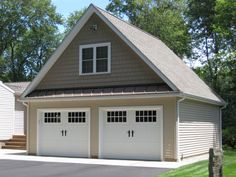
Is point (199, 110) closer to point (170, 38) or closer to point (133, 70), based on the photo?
point (133, 70)

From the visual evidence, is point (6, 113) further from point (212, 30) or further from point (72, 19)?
point (72, 19)

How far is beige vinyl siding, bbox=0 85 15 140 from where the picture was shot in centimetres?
2656

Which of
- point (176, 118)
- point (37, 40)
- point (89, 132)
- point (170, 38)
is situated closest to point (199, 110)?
point (176, 118)

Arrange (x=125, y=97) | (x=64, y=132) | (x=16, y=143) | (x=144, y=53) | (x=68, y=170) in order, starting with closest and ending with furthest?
(x=68, y=170), (x=125, y=97), (x=144, y=53), (x=64, y=132), (x=16, y=143)

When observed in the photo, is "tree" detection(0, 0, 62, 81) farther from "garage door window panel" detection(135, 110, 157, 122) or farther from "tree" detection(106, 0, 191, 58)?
"garage door window panel" detection(135, 110, 157, 122)

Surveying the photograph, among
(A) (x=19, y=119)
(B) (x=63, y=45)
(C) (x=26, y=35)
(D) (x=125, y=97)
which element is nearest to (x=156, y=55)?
(D) (x=125, y=97)

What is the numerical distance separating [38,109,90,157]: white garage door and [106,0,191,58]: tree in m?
21.3

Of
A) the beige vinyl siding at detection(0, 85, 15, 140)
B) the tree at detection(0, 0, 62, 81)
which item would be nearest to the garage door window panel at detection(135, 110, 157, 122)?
the beige vinyl siding at detection(0, 85, 15, 140)

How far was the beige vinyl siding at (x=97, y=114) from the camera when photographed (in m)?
17.7

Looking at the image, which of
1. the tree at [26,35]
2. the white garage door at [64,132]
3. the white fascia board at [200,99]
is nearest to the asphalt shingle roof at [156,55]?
the white fascia board at [200,99]

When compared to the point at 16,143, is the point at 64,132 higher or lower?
higher

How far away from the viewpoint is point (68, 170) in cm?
1443

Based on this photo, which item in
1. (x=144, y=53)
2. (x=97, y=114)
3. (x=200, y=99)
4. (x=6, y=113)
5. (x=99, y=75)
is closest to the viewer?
(x=144, y=53)

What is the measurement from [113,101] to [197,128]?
4025mm
